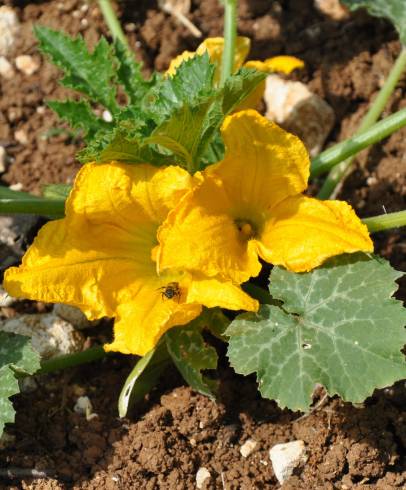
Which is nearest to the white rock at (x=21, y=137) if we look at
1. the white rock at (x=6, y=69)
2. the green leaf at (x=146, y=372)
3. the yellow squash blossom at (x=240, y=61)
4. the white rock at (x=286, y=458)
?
the white rock at (x=6, y=69)

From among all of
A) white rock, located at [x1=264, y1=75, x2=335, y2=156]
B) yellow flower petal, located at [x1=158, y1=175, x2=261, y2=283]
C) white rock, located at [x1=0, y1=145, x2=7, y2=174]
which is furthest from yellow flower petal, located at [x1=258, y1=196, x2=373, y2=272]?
white rock, located at [x1=0, y1=145, x2=7, y2=174]

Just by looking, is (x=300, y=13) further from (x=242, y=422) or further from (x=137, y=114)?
(x=242, y=422)

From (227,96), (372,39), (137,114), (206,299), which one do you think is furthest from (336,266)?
(372,39)

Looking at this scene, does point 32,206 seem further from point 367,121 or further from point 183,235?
point 367,121

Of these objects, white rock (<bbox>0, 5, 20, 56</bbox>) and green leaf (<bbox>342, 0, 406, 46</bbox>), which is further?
white rock (<bbox>0, 5, 20, 56</bbox>)

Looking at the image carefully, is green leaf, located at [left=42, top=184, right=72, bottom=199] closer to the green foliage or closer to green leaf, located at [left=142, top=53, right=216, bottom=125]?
the green foliage

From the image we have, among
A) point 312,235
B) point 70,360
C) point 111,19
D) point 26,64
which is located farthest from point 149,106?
point 26,64

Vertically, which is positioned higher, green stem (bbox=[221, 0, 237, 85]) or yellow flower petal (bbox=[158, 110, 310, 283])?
green stem (bbox=[221, 0, 237, 85])
